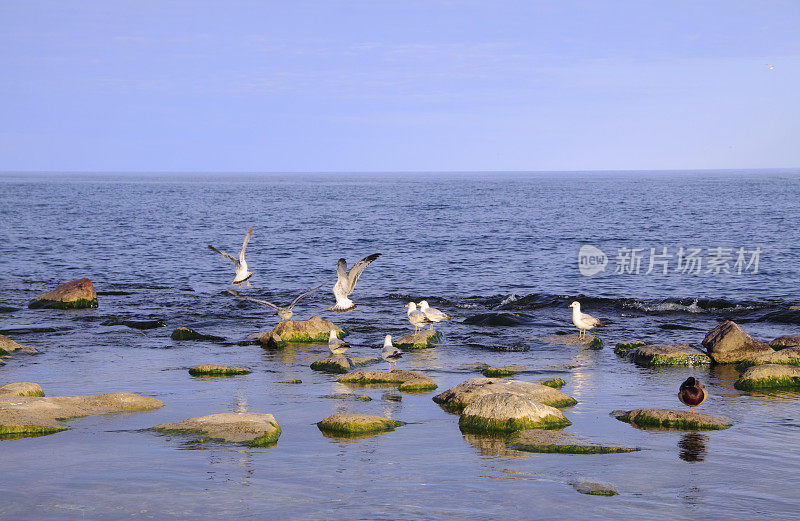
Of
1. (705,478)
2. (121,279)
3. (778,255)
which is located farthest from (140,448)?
(778,255)

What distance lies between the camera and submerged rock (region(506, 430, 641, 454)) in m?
10.4

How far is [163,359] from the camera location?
17.7m

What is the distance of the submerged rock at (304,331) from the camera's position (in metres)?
19.9

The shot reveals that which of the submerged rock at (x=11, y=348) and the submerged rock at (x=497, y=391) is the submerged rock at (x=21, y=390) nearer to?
the submerged rock at (x=11, y=348)

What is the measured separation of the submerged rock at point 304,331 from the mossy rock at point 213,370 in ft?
11.9

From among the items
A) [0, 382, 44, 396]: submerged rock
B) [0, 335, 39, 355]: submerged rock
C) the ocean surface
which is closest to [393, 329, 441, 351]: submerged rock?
the ocean surface

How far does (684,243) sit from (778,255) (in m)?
9.30

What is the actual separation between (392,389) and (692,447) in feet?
18.2

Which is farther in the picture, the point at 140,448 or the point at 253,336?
the point at 253,336

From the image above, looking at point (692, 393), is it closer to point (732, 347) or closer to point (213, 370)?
point (732, 347)

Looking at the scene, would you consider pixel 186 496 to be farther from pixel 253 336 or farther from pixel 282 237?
pixel 282 237

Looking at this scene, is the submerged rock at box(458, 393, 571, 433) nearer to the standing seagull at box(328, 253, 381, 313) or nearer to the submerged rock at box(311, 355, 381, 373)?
the submerged rock at box(311, 355, 381, 373)

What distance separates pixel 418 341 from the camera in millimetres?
19641

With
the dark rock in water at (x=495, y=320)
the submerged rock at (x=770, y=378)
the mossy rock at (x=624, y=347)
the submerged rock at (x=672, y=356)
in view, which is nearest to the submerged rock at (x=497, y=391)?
the submerged rock at (x=770, y=378)
